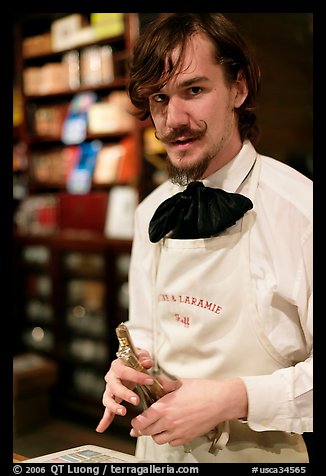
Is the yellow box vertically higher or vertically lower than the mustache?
higher

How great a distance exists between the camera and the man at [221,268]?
1053mm

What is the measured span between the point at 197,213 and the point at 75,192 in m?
3.53

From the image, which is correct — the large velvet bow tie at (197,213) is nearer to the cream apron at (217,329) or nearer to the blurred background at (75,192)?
the cream apron at (217,329)

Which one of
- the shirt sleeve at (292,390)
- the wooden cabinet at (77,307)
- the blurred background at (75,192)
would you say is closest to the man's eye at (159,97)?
the shirt sleeve at (292,390)

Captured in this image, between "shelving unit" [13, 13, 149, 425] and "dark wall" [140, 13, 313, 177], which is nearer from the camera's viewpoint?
"dark wall" [140, 13, 313, 177]

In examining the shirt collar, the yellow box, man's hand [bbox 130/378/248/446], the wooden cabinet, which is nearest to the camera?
man's hand [bbox 130/378/248/446]

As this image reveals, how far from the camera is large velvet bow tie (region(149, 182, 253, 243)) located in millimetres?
1104

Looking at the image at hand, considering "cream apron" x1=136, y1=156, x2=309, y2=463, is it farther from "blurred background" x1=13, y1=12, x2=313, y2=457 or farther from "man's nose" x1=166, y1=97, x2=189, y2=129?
"blurred background" x1=13, y1=12, x2=313, y2=457

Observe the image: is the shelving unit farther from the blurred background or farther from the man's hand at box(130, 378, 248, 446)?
the man's hand at box(130, 378, 248, 446)

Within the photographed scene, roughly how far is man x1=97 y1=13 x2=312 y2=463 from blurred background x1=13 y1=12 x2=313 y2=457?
88.5 inches

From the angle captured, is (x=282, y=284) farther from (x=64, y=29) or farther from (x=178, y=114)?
(x=64, y=29)

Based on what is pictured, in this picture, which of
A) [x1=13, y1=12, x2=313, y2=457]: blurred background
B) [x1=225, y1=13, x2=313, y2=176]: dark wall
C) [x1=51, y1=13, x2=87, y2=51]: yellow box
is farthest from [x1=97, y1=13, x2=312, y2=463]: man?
[x1=51, y1=13, x2=87, y2=51]: yellow box

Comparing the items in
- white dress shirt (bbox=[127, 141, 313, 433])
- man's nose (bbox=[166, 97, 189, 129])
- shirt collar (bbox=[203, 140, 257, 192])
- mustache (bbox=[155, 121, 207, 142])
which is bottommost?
white dress shirt (bbox=[127, 141, 313, 433])

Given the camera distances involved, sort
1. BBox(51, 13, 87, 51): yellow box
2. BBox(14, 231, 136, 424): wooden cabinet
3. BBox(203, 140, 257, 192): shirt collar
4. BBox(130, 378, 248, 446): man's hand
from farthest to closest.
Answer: BBox(51, 13, 87, 51): yellow box
BBox(14, 231, 136, 424): wooden cabinet
BBox(203, 140, 257, 192): shirt collar
BBox(130, 378, 248, 446): man's hand
